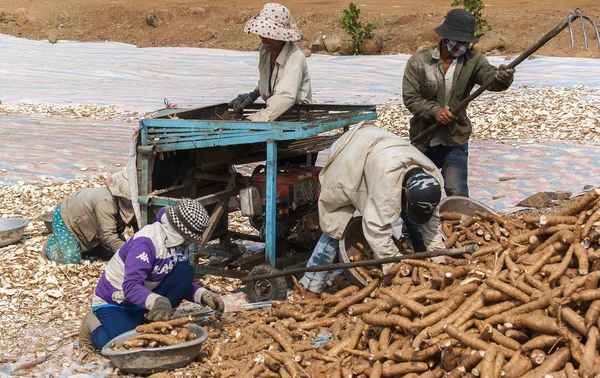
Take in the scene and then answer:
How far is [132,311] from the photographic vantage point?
493 centimetres

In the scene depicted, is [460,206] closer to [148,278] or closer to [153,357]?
[148,278]

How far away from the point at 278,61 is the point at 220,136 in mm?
833

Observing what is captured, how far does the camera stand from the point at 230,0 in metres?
28.1

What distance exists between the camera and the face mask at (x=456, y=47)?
19.0 ft

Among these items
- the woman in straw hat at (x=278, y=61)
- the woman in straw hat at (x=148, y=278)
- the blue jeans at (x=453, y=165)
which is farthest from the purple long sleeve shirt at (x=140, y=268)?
the blue jeans at (x=453, y=165)

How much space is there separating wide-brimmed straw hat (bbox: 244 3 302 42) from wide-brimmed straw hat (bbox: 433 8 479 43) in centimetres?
107

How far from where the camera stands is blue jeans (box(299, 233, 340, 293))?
5.36 meters

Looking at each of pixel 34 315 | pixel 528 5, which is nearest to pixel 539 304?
pixel 34 315

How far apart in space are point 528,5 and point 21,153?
709 inches

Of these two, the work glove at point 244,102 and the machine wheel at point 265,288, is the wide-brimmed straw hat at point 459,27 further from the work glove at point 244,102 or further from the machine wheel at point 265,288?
the machine wheel at point 265,288

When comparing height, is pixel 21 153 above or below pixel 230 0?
below

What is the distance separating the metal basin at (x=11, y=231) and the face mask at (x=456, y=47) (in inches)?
157

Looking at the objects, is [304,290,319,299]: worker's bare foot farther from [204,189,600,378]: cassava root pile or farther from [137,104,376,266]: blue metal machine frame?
[137,104,376,266]: blue metal machine frame

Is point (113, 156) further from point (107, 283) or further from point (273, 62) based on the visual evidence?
point (107, 283)
